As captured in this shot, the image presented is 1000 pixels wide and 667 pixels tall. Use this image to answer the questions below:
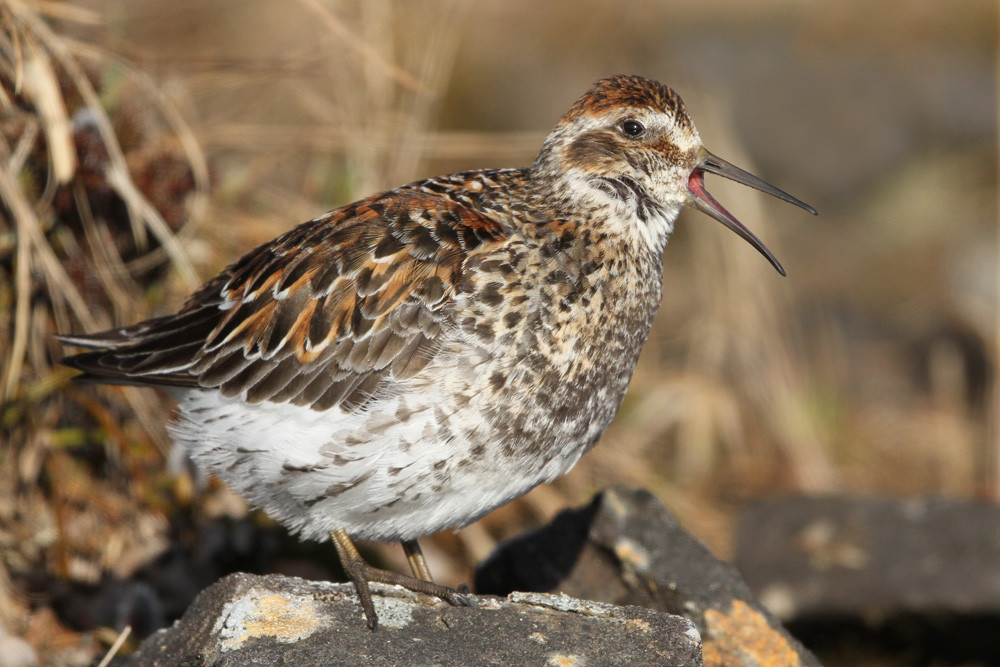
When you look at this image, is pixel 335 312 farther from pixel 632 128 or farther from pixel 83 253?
pixel 83 253

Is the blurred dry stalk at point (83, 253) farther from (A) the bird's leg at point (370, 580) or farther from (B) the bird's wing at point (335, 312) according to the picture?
(A) the bird's leg at point (370, 580)

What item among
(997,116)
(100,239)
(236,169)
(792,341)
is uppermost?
(997,116)

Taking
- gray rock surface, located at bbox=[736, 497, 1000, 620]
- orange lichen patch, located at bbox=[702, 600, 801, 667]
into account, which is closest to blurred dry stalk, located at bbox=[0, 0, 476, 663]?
orange lichen patch, located at bbox=[702, 600, 801, 667]

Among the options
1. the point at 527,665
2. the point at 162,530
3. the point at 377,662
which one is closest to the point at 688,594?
the point at 527,665

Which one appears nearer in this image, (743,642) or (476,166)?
(743,642)

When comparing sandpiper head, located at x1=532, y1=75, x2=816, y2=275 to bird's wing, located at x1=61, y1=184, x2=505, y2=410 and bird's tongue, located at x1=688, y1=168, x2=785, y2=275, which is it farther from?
bird's wing, located at x1=61, y1=184, x2=505, y2=410

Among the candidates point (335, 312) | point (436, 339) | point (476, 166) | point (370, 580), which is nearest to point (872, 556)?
point (370, 580)

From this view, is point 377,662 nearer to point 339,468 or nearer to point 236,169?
point 339,468
